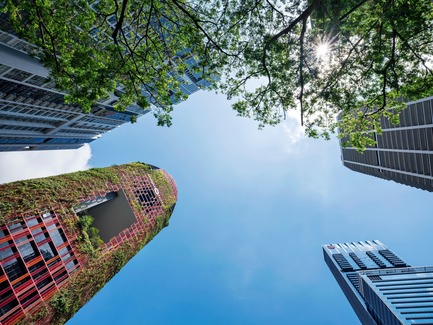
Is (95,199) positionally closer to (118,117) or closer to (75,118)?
(75,118)

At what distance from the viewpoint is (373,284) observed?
88750 mm

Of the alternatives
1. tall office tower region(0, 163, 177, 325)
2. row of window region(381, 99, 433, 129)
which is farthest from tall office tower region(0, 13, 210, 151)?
row of window region(381, 99, 433, 129)

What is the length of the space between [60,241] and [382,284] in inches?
4057

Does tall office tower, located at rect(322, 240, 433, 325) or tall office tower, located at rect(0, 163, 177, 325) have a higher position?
tall office tower, located at rect(0, 163, 177, 325)

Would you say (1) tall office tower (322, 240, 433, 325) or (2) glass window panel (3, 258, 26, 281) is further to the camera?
(1) tall office tower (322, 240, 433, 325)

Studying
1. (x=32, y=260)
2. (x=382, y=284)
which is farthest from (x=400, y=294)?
(x=32, y=260)

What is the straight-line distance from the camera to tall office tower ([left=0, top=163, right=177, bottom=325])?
2050 cm

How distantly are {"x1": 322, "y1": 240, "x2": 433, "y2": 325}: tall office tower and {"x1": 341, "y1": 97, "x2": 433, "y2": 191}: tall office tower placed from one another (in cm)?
4161

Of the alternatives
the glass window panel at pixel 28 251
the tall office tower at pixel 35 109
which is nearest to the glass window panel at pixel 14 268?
the glass window panel at pixel 28 251

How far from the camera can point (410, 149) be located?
51.3 meters

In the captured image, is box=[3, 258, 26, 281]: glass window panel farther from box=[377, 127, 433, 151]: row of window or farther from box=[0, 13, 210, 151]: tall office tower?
box=[377, 127, 433, 151]: row of window

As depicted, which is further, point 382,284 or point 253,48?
point 382,284

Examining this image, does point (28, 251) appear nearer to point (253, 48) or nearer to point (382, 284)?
point (253, 48)

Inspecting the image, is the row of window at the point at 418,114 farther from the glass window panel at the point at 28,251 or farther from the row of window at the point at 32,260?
the glass window panel at the point at 28,251
